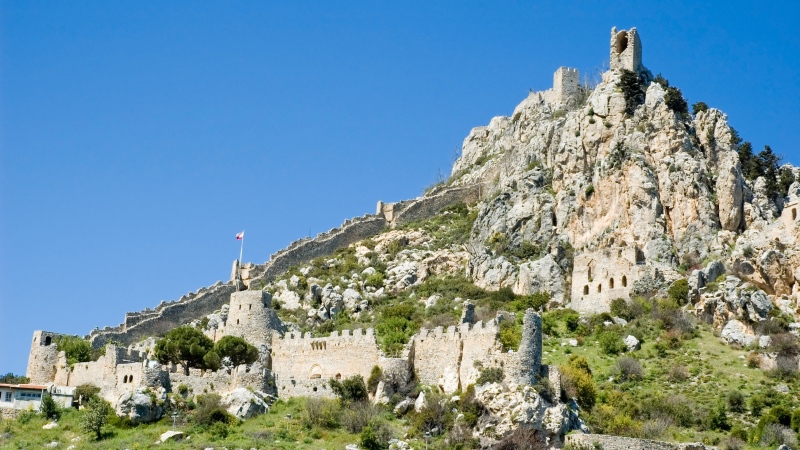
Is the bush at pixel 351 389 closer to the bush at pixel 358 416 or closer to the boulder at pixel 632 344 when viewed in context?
the bush at pixel 358 416

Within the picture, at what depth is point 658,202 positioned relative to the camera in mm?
82750

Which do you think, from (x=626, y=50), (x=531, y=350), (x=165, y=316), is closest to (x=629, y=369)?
(x=531, y=350)

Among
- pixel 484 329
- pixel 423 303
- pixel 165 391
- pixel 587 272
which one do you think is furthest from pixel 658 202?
pixel 165 391

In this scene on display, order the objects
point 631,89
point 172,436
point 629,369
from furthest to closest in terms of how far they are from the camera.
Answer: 1. point 631,89
2. point 629,369
3. point 172,436

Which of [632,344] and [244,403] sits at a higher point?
[632,344]

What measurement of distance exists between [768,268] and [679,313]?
5.42m

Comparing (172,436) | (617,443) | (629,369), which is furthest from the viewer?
(629,369)

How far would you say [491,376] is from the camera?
55906mm

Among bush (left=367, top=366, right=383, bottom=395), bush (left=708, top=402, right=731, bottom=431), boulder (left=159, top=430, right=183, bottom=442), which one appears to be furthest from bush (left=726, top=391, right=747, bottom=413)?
boulder (left=159, top=430, right=183, bottom=442)

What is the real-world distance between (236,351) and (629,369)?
729 inches

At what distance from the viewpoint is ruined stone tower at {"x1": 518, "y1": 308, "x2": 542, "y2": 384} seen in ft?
183

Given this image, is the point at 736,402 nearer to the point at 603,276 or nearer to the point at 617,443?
the point at 617,443

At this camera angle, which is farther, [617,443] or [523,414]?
[523,414]

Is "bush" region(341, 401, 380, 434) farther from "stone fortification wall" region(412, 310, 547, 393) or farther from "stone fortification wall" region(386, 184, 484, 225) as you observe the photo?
"stone fortification wall" region(386, 184, 484, 225)
